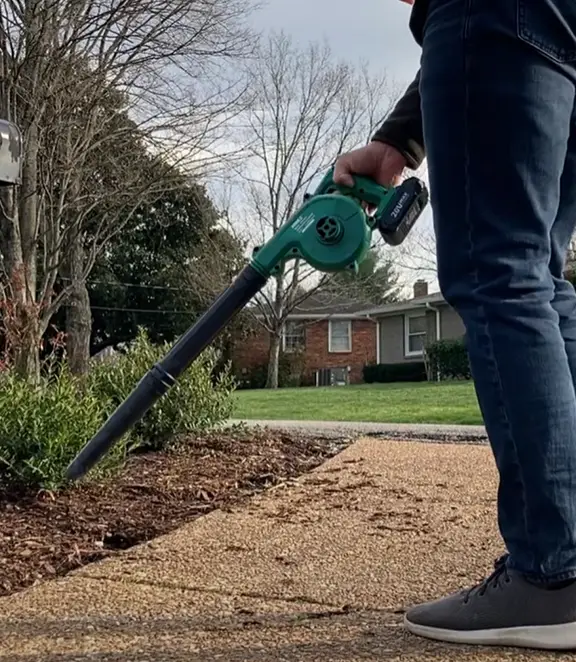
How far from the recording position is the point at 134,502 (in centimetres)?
373

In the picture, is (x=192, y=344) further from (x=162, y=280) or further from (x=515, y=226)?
(x=162, y=280)

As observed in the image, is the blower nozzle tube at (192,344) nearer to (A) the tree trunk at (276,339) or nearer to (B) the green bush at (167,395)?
(B) the green bush at (167,395)

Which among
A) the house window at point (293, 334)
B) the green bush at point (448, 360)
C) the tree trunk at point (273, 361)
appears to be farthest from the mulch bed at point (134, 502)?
the house window at point (293, 334)

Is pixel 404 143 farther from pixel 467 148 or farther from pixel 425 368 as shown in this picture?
pixel 425 368

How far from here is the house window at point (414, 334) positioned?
34.7 m

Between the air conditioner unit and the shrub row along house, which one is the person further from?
the air conditioner unit

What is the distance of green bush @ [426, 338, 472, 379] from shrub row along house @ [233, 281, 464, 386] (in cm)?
372

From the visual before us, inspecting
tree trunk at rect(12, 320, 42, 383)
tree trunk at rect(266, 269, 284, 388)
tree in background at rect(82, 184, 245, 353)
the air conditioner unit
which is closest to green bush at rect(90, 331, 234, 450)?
tree trunk at rect(12, 320, 42, 383)

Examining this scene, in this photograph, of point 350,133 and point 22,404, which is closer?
point 22,404

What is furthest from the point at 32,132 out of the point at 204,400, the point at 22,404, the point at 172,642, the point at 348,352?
the point at 348,352

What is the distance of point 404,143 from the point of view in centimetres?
222

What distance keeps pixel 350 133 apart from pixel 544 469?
77.6ft

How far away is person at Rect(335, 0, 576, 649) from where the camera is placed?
165 cm

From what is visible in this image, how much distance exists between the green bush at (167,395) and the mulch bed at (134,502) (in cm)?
14
